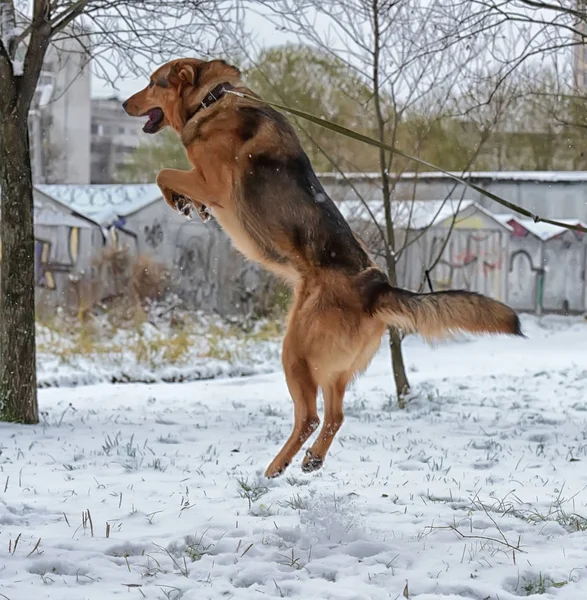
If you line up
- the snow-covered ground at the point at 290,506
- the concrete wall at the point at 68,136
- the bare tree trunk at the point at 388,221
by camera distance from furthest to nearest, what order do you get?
the concrete wall at the point at 68,136 → the bare tree trunk at the point at 388,221 → the snow-covered ground at the point at 290,506

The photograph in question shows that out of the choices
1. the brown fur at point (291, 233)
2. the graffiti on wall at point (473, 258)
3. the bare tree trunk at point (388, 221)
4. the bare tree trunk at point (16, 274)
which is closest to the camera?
the brown fur at point (291, 233)

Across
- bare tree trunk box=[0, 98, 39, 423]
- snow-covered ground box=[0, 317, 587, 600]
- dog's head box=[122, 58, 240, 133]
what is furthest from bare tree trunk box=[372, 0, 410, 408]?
dog's head box=[122, 58, 240, 133]

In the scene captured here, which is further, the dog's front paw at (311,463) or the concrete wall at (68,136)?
the concrete wall at (68,136)

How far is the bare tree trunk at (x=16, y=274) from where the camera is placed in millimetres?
7367

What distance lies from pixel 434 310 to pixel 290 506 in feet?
4.58

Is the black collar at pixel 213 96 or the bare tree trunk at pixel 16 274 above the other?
the black collar at pixel 213 96

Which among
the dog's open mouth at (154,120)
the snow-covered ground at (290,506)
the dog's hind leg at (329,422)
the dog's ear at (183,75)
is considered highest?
the dog's ear at (183,75)

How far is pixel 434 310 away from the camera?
3.98 meters

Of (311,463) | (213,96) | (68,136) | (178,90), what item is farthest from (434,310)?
(68,136)

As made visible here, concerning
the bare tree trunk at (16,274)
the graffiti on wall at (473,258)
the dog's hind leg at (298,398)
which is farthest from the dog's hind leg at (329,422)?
the graffiti on wall at (473,258)

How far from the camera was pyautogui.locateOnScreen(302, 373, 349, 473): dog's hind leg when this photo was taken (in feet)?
14.0

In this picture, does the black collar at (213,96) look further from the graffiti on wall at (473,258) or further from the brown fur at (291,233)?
the graffiti on wall at (473,258)

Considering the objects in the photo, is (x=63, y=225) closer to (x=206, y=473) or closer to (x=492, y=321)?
(x=206, y=473)

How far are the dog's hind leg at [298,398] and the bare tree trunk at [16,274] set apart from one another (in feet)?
13.6
